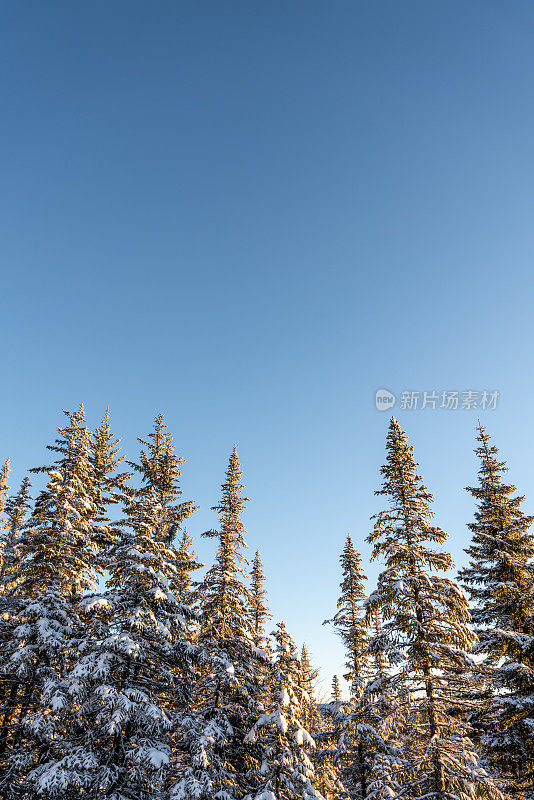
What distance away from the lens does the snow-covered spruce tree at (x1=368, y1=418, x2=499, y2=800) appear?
11664 millimetres

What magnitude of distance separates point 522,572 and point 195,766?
45.7 feet

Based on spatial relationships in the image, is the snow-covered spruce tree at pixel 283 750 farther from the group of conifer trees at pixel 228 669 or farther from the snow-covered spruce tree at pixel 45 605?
the snow-covered spruce tree at pixel 45 605

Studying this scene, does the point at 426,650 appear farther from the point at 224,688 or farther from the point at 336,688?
the point at 336,688

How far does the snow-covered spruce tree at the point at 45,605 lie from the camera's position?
1479 cm

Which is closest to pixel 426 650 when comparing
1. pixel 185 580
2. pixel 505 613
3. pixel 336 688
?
pixel 505 613

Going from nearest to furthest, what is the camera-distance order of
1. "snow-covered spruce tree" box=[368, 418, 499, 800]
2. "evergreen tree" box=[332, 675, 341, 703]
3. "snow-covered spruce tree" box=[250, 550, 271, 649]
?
1. "snow-covered spruce tree" box=[368, 418, 499, 800]
2. "snow-covered spruce tree" box=[250, 550, 271, 649]
3. "evergreen tree" box=[332, 675, 341, 703]

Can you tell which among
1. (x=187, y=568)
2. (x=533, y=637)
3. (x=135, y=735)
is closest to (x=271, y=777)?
(x=135, y=735)

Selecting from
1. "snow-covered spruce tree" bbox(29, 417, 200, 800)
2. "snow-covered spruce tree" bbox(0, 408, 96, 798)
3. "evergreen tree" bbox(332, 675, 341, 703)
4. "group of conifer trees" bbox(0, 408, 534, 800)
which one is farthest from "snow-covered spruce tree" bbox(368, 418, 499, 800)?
"evergreen tree" bbox(332, 675, 341, 703)

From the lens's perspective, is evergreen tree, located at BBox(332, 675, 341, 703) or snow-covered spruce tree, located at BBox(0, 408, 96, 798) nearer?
snow-covered spruce tree, located at BBox(0, 408, 96, 798)

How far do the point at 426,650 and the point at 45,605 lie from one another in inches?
553

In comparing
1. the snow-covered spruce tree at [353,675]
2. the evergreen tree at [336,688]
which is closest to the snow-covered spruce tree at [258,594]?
the snow-covered spruce tree at [353,675]

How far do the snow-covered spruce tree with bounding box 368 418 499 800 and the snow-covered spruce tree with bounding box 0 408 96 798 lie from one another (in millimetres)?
11506

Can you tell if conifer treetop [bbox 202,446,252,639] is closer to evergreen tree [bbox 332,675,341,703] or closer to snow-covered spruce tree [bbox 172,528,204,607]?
snow-covered spruce tree [bbox 172,528,204,607]

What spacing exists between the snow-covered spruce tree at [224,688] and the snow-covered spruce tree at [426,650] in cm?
562
